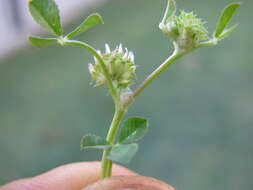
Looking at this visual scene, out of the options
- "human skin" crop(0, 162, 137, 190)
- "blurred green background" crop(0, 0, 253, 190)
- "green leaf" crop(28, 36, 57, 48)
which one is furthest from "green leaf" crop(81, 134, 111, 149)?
"blurred green background" crop(0, 0, 253, 190)

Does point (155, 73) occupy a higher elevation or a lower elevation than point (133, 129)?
higher

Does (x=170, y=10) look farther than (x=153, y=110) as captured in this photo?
No

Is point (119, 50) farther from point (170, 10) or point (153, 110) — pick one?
point (153, 110)

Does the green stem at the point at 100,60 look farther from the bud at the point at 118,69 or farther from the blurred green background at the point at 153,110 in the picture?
the blurred green background at the point at 153,110

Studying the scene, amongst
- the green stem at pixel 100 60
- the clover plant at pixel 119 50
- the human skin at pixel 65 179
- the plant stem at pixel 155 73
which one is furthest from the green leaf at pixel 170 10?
the human skin at pixel 65 179

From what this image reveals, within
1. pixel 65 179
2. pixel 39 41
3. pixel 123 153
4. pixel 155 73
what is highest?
pixel 39 41

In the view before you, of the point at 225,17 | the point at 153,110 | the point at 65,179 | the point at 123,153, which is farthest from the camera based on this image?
the point at 153,110

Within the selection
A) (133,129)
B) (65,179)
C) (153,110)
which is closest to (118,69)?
(133,129)

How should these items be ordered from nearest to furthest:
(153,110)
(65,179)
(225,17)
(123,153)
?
1. (123,153)
2. (225,17)
3. (65,179)
4. (153,110)
